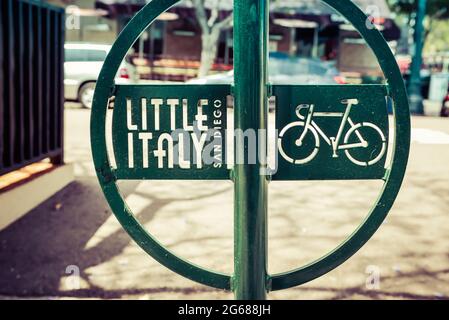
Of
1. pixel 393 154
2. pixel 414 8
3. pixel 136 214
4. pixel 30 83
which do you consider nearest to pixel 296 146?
pixel 393 154

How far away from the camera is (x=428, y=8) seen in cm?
2891

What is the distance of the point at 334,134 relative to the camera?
4.02 feet

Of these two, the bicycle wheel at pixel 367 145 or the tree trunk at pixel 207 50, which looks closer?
the bicycle wheel at pixel 367 145

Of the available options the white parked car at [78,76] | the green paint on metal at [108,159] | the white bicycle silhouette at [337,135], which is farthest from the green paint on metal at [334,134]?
the white parked car at [78,76]

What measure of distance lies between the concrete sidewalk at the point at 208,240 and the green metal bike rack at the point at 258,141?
207cm

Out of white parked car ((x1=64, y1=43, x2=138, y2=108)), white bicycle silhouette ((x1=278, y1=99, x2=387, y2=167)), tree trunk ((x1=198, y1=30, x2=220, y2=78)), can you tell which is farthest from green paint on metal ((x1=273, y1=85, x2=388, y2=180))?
tree trunk ((x1=198, y1=30, x2=220, y2=78))

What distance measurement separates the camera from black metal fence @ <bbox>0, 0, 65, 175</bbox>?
15.0 ft

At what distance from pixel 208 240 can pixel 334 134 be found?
3118 millimetres

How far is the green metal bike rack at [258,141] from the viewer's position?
114cm

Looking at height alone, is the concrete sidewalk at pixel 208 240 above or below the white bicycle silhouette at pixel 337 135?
below

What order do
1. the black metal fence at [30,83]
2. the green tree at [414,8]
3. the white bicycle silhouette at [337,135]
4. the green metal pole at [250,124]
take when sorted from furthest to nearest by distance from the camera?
1. the green tree at [414,8]
2. the black metal fence at [30,83]
3. the white bicycle silhouette at [337,135]
4. the green metal pole at [250,124]

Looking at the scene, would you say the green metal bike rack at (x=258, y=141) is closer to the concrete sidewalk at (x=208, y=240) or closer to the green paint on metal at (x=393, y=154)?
the green paint on metal at (x=393, y=154)

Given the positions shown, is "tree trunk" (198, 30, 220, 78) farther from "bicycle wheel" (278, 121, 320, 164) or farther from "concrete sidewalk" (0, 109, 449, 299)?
"bicycle wheel" (278, 121, 320, 164)

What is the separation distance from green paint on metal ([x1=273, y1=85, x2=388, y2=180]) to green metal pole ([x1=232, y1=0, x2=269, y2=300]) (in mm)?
97
